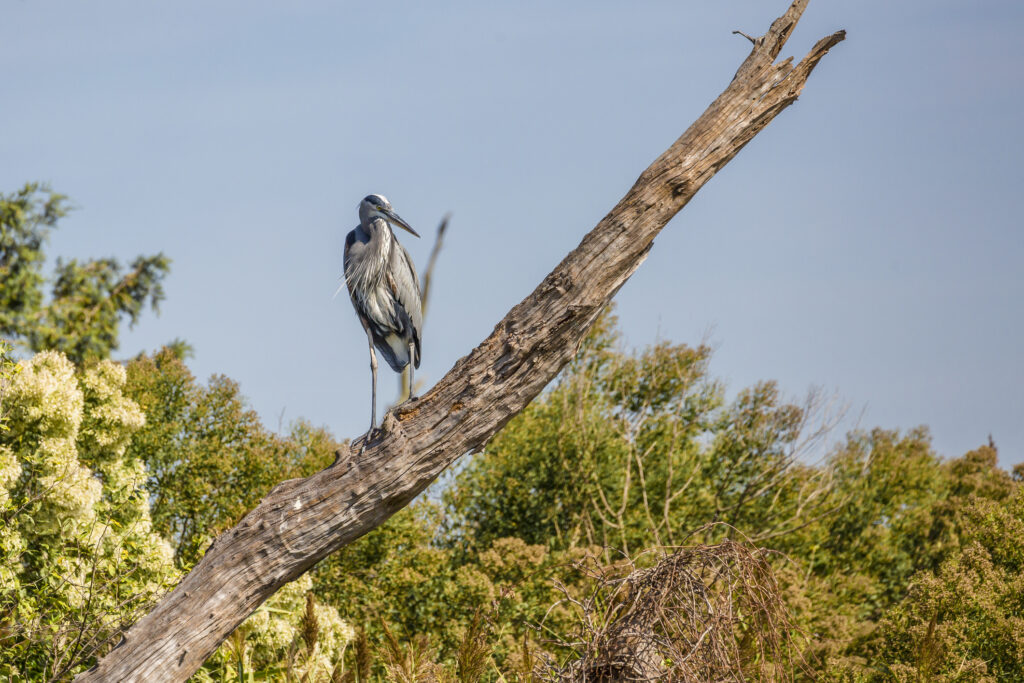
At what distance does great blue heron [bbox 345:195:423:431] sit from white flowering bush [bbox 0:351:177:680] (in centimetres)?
282

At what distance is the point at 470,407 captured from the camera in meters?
5.56

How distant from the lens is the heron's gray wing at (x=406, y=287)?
693 centimetres

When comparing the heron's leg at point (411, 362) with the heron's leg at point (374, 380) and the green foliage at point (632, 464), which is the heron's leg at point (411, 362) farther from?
the green foliage at point (632, 464)

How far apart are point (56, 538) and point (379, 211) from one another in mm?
4427

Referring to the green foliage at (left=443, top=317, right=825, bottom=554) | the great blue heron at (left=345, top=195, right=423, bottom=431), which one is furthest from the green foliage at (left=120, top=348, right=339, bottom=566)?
the great blue heron at (left=345, top=195, right=423, bottom=431)

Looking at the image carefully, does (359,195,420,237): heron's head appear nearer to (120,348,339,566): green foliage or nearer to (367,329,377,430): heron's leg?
(367,329,377,430): heron's leg

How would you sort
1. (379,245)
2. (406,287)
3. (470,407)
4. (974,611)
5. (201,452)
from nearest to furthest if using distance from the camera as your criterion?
(470,407)
(379,245)
(406,287)
(974,611)
(201,452)

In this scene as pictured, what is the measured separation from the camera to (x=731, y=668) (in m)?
5.52

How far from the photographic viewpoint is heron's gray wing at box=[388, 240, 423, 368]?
22.7 feet

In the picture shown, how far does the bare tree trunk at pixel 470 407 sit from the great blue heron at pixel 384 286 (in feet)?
4.14

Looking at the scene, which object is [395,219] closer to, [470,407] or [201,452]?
[470,407]

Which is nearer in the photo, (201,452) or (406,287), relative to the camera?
(406,287)

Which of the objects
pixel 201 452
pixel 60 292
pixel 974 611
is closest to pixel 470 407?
pixel 974 611

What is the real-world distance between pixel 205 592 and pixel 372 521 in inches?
35.8
